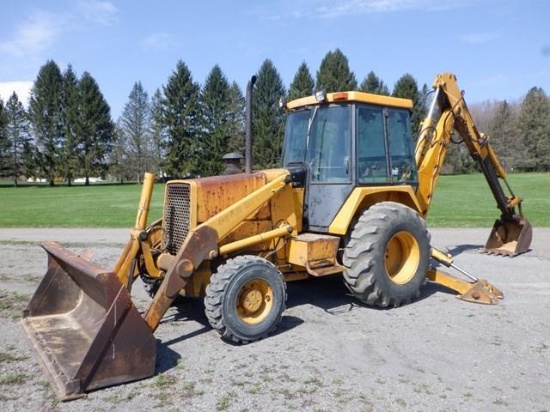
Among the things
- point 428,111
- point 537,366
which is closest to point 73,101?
point 428,111

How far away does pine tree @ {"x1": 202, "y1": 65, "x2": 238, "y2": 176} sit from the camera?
5869 cm

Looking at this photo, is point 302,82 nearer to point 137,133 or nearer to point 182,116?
point 182,116

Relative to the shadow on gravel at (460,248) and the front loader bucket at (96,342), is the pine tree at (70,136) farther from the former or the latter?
the front loader bucket at (96,342)

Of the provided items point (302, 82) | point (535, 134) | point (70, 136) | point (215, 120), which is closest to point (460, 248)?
point (215, 120)

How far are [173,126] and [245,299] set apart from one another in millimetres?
56407

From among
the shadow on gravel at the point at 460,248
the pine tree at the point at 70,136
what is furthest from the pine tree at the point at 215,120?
the shadow on gravel at the point at 460,248

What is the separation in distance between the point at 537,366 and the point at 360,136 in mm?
3390

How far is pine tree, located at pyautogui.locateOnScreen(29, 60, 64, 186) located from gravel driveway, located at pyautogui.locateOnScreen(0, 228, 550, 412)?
62.5m

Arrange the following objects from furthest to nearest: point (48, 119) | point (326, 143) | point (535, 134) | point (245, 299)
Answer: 1. point (535, 134)
2. point (48, 119)
3. point (326, 143)
4. point (245, 299)

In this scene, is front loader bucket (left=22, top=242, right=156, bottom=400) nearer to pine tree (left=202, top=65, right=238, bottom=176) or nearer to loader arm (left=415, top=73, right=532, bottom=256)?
loader arm (left=415, top=73, right=532, bottom=256)

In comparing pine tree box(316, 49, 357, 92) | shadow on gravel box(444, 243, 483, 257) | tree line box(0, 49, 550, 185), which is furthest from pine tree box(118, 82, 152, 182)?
shadow on gravel box(444, 243, 483, 257)

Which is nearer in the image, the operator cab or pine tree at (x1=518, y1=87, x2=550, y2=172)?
the operator cab

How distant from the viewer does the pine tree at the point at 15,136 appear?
214 ft

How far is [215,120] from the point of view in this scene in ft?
205
